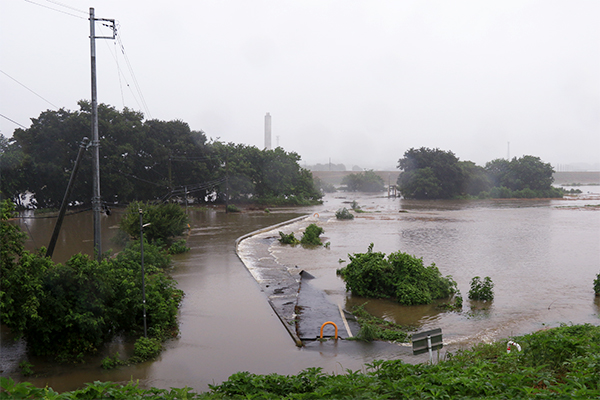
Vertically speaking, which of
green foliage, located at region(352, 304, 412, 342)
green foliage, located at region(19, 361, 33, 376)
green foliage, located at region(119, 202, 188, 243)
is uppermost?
green foliage, located at region(119, 202, 188, 243)

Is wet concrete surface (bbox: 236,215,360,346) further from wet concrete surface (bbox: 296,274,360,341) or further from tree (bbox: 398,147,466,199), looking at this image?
tree (bbox: 398,147,466,199)

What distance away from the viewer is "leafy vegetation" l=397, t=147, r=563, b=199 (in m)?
69.2

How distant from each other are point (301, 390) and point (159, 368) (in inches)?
167

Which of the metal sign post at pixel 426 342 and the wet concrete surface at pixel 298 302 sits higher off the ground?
the metal sign post at pixel 426 342

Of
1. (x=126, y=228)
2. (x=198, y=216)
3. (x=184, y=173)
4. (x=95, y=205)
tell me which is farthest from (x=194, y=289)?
A: (x=184, y=173)

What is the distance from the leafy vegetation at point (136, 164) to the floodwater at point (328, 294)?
15.6 ft

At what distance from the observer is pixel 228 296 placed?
14.9 meters

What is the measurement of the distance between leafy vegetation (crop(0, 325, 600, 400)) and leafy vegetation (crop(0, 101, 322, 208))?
3421 cm

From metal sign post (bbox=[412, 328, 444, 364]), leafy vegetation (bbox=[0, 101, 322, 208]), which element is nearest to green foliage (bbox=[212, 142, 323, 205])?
leafy vegetation (bbox=[0, 101, 322, 208])

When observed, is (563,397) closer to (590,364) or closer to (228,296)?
(590,364)

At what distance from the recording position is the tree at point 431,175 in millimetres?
68688

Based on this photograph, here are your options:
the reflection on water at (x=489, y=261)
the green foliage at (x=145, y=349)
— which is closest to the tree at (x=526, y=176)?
the reflection on water at (x=489, y=261)

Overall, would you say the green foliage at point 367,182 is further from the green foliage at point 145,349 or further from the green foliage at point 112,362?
the green foliage at point 112,362

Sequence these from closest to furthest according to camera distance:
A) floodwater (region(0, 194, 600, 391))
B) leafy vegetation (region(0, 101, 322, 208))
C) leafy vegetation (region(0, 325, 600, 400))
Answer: leafy vegetation (region(0, 325, 600, 400)) → floodwater (region(0, 194, 600, 391)) → leafy vegetation (region(0, 101, 322, 208))
